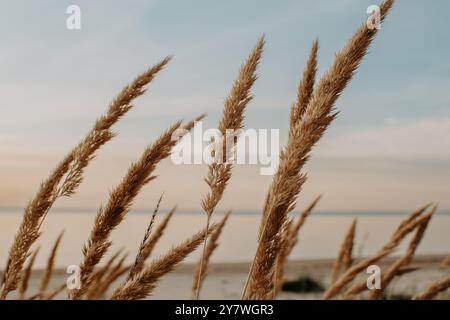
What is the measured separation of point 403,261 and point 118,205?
2.19 m

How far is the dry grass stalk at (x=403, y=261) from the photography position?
10.2ft

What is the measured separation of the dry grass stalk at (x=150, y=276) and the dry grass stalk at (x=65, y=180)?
528 millimetres

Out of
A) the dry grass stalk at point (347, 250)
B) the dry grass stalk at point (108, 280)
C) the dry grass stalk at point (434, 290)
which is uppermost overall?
the dry grass stalk at point (347, 250)

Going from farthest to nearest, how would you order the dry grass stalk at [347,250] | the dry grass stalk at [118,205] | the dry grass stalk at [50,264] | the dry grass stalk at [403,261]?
the dry grass stalk at [347,250], the dry grass stalk at [50,264], the dry grass stalk at [403,261], the dry grass stalk at [118,205]

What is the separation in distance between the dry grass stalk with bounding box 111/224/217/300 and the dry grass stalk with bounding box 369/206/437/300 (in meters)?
1.65

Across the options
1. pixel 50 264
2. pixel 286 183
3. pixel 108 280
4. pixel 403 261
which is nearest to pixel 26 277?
pixel 50 264

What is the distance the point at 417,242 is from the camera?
3.70 meters

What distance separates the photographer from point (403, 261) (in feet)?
11.3

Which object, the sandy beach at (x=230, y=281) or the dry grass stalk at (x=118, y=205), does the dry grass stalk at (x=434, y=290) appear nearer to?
the dry grass stalk at (x=118, y=205)

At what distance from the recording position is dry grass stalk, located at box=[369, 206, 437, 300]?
312 cm

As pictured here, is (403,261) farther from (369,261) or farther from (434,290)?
(434,290)

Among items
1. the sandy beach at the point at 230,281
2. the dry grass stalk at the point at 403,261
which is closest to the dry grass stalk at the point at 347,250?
the dry grass stalk at the point at 403,261
